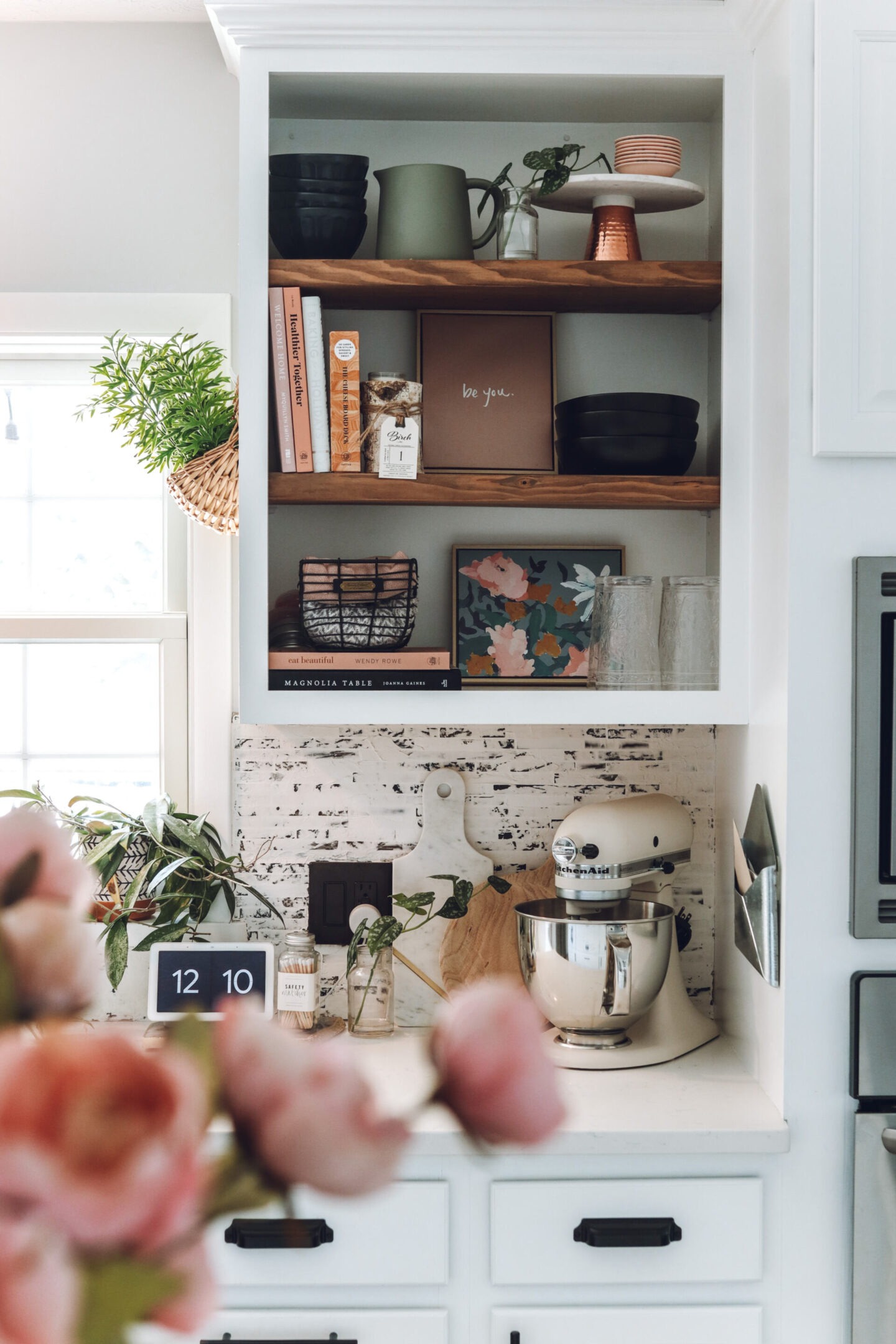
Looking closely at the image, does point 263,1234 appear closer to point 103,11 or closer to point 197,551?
point 197,551

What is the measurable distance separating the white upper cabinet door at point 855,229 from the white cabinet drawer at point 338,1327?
4.56ft

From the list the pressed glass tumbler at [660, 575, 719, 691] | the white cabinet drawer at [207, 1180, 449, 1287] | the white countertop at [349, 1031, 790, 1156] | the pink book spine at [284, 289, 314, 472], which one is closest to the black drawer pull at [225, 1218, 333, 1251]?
the white cabinet drawer at [207, 1180, 449, 1287]

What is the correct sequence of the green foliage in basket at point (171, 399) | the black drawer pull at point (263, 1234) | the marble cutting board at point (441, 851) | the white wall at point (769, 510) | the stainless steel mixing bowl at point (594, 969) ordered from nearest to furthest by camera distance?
1. the black drawer pull at point (263, 1234)
2. the white wall at point (769, 510)
3. the stainless steel mixing bowl at point (594, 969)
4. the green foliage in basket at point (171, 399)
5. the marble cutting board at point (441, 851)

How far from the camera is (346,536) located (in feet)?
7.08

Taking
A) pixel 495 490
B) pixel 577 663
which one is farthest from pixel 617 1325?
pixel 495 490

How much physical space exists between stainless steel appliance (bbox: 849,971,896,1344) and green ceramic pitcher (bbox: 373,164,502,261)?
133 centimetres

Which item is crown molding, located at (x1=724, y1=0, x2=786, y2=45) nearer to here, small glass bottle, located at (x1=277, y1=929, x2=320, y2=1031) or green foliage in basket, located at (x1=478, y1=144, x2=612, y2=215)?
green foliage in basket, located at (x1=478, y1=144, x2=612, y2=215)

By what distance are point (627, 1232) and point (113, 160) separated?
207cm

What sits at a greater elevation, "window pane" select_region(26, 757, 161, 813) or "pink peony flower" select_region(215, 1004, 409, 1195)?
"pink peony flower" select_region(215, 1004, 409, 1195)

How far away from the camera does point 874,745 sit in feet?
5.51

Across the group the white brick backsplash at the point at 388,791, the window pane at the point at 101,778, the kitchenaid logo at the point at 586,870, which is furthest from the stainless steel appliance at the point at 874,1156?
the window pane at the point at 101,778

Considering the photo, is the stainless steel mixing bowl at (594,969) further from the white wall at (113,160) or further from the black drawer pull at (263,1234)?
the white wall at (113,160)

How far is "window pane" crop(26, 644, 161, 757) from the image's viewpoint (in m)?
2.30

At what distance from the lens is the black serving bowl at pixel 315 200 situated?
189 cm
